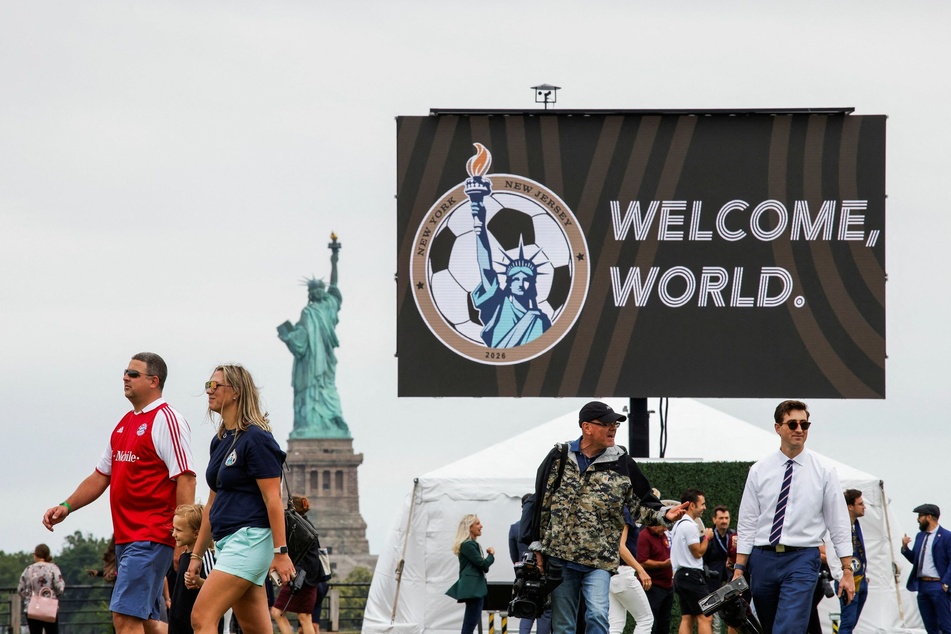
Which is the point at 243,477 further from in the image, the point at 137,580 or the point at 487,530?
the point at 487,530

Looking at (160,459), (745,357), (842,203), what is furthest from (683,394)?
→ (160,459)

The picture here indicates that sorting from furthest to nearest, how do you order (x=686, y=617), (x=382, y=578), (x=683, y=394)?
1. (x=382, y=578)
2. (x=683, y=394)
3. (x=686, y=617)

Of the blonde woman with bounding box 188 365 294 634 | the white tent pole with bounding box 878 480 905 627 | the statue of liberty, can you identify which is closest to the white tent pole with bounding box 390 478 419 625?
the white tent pole with bounding box 878 480 905 627

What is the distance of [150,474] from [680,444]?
579 inches

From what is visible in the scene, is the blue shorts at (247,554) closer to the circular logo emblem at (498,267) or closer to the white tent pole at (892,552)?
the circular logo emblem at (498,267)

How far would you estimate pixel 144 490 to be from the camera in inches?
337

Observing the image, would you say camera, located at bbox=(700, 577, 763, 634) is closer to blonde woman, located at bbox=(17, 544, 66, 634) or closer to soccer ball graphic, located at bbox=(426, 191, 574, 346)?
blonde woman, located at bbox=(17, 544, 66, 634)

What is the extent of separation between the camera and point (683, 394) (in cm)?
1967

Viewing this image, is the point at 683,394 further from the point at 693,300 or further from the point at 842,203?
the point at 842,203

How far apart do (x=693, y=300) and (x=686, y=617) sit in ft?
19.9

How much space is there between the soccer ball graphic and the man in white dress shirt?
421 inches

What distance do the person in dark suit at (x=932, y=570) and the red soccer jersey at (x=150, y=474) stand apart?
1080 cm

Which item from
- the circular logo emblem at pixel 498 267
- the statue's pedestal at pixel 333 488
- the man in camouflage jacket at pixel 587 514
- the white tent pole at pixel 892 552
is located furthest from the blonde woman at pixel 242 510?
the statue's pedestal at pixel 333 488

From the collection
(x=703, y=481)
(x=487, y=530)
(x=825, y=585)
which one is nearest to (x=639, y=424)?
(x=703, y=481)
